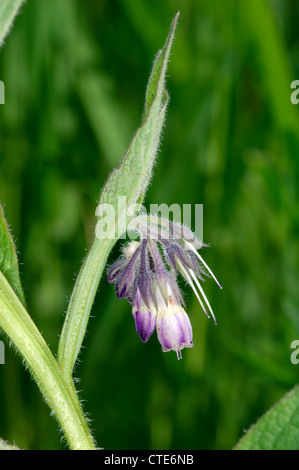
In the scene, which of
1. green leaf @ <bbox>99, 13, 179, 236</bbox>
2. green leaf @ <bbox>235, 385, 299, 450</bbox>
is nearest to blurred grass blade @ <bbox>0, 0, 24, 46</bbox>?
green leaf @ <bbox>99, 13, 179, 236</bbox>

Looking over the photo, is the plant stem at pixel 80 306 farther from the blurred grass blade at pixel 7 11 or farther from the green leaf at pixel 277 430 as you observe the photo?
the blurred grass blade at pixel 7 11

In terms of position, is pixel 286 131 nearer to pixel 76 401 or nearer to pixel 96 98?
pixel 96 98

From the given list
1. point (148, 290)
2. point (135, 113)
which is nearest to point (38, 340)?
point (148, 290)

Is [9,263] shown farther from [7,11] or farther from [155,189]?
[155,189]

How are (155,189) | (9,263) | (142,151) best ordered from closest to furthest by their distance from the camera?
(142,151)
(9,263)
(155,189)

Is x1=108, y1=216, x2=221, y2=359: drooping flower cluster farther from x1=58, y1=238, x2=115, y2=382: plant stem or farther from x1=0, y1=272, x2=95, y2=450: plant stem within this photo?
x1=0, y1=272, x2=95, y2=450: plant stem

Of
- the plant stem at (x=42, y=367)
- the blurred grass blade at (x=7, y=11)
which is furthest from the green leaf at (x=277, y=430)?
the blurred grass blade at (x=7, y=11)

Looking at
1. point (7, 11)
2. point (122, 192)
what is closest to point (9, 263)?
point (122, 192)
